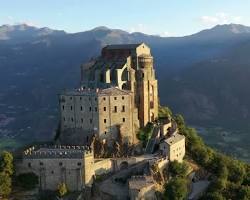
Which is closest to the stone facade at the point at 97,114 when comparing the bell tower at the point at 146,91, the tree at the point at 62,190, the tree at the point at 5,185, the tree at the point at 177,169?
the bell tower at the point at 146,91

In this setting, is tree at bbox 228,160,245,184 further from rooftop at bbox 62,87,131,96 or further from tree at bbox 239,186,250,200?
rooftop at bbox 62,87,131,96

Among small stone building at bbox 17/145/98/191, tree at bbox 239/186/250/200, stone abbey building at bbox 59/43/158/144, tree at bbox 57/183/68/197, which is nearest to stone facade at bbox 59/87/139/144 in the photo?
stone abbey building at bbox 59/43/158/144

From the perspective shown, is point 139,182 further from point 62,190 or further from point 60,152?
point 60,152

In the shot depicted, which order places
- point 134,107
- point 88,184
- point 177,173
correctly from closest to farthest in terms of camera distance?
point 88,184 < point 177,173 < point 134,107

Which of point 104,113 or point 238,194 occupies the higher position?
point 104,113

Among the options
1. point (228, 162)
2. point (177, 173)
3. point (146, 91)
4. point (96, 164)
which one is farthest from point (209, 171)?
point (96, 164)

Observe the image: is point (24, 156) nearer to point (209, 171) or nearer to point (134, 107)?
point (134, 107)

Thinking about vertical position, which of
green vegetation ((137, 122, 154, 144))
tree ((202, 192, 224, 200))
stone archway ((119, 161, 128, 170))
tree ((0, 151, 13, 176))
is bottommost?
tree ((202, 192, 224, 200))
